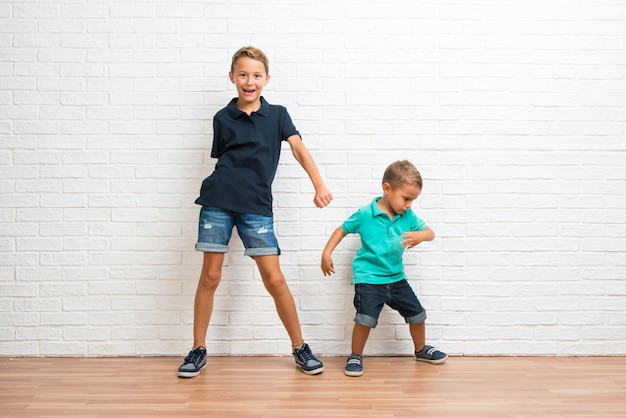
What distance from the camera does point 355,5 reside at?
10.3 ft

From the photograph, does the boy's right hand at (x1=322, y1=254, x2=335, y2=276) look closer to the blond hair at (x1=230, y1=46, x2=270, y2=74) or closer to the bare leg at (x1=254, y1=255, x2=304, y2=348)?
the bare leg at (x1=254, y1=255, x2=304, y2=348)

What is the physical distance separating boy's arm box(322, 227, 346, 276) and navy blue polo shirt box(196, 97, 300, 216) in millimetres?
294

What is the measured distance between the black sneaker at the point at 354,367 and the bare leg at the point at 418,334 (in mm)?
301

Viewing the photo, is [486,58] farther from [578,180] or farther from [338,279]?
[338,279]

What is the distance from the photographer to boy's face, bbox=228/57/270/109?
2.84 meters

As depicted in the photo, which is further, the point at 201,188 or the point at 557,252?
the point at 557,252

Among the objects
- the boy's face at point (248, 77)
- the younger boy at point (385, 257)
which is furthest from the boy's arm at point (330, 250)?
the boy's face at point (248, 77)

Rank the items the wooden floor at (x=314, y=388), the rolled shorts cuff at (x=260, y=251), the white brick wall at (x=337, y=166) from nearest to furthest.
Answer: the wooden floor at (x=314, y=388) < the rolled shorts cuff at (x=260, y=251) < the white brick wall at (x=337, y=166)

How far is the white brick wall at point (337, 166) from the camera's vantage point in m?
3.13

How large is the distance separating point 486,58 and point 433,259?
0.98 metres

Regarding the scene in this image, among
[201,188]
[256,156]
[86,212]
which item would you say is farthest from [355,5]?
[86,212]

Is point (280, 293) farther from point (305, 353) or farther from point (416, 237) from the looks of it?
point (416, 237)

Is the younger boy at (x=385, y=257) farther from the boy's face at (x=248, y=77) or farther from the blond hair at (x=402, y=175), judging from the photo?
the boy's face at (x=248, y=77)

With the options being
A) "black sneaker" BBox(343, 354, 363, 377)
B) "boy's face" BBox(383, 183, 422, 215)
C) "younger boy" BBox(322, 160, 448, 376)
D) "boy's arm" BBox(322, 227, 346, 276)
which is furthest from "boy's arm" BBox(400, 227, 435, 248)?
"black sneaker" BBox(343, 354, 363, 377)
